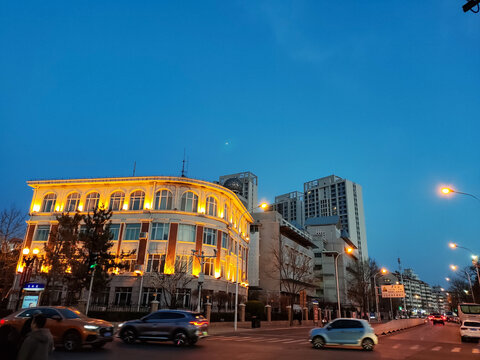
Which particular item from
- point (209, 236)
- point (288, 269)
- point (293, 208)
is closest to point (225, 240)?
point (209, 236)

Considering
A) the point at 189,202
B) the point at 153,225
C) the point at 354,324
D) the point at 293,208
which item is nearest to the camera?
the point at 354,324

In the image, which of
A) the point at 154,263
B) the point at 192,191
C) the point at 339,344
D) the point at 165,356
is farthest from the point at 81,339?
the point at 192,191

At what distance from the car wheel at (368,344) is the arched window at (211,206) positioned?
33.2m

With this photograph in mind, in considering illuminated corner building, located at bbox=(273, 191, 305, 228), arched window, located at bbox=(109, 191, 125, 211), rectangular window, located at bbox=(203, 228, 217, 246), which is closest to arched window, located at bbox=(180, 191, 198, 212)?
rectangular window, located at bbox=(203, 228, 217, 246)

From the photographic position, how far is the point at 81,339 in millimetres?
13414

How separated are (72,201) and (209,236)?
20998 mm

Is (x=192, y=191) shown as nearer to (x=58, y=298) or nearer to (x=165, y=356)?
(x=58, y=298)

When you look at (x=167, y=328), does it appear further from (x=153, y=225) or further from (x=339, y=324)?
(x=153, y=225)

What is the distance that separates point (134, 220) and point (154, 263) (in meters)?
6.58

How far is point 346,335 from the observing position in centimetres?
1808

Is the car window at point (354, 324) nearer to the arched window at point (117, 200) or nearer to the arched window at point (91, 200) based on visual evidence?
the arched window at point (117, 200)

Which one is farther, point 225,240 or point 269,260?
point 269,260

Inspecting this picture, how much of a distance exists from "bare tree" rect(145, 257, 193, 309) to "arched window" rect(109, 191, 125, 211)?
36.2ft

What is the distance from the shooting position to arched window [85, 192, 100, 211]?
50.2m
